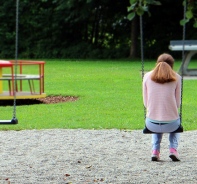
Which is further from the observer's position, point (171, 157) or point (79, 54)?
point (79, 54)

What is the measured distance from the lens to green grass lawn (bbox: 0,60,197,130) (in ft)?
39.1

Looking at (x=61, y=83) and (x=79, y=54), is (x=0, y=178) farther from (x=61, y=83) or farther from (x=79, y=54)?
(x=79, y=54)

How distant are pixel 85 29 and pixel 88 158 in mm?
30027

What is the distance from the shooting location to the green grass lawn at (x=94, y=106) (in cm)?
1193

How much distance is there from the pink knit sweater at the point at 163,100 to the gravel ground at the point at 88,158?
502 millimetres

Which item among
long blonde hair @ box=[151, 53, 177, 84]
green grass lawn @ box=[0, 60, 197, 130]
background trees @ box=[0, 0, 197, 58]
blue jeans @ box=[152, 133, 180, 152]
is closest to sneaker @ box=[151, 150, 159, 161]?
blue jeans @ box=[152, 133, 180, 152]

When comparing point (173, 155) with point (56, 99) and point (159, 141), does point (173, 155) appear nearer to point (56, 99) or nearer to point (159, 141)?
point (159, 141)

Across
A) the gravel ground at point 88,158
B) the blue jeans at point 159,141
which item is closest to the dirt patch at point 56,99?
the gravel ground at point 88,158

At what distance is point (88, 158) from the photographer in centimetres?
825

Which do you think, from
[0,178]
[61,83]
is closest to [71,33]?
[61,83]

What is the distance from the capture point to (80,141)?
382 inches

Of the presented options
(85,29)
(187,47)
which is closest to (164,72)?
(187,47)

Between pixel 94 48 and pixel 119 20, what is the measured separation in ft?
7.12

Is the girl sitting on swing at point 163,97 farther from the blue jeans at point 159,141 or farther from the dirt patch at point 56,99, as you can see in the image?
the dirt patch at point 56,99
